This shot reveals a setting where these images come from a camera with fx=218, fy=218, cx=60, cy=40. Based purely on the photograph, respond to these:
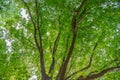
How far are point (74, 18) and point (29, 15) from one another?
208 inches

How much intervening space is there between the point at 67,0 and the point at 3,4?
440cm

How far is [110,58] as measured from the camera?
15078 mm

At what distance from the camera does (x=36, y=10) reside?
49.3 ft

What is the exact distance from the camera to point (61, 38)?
51.1ft

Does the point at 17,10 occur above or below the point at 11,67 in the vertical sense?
above

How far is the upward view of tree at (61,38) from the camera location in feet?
40.5

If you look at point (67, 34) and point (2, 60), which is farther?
point (2, 60)

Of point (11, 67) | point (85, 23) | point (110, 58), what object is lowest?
point (11, 67)

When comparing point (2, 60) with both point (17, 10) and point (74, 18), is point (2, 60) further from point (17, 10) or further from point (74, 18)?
point (74, 18)

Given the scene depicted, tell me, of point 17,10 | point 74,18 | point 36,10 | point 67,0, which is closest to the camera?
point 74,18

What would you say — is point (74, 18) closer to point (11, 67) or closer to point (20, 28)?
point (20, 28)

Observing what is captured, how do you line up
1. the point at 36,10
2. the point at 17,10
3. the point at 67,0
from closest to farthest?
the point at 67,0
the point at 36,10
the point at 17,10

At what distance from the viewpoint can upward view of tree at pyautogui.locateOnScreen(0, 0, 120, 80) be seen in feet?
40.5

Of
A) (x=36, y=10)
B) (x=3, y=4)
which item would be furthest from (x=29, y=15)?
(x=3, y=4)
